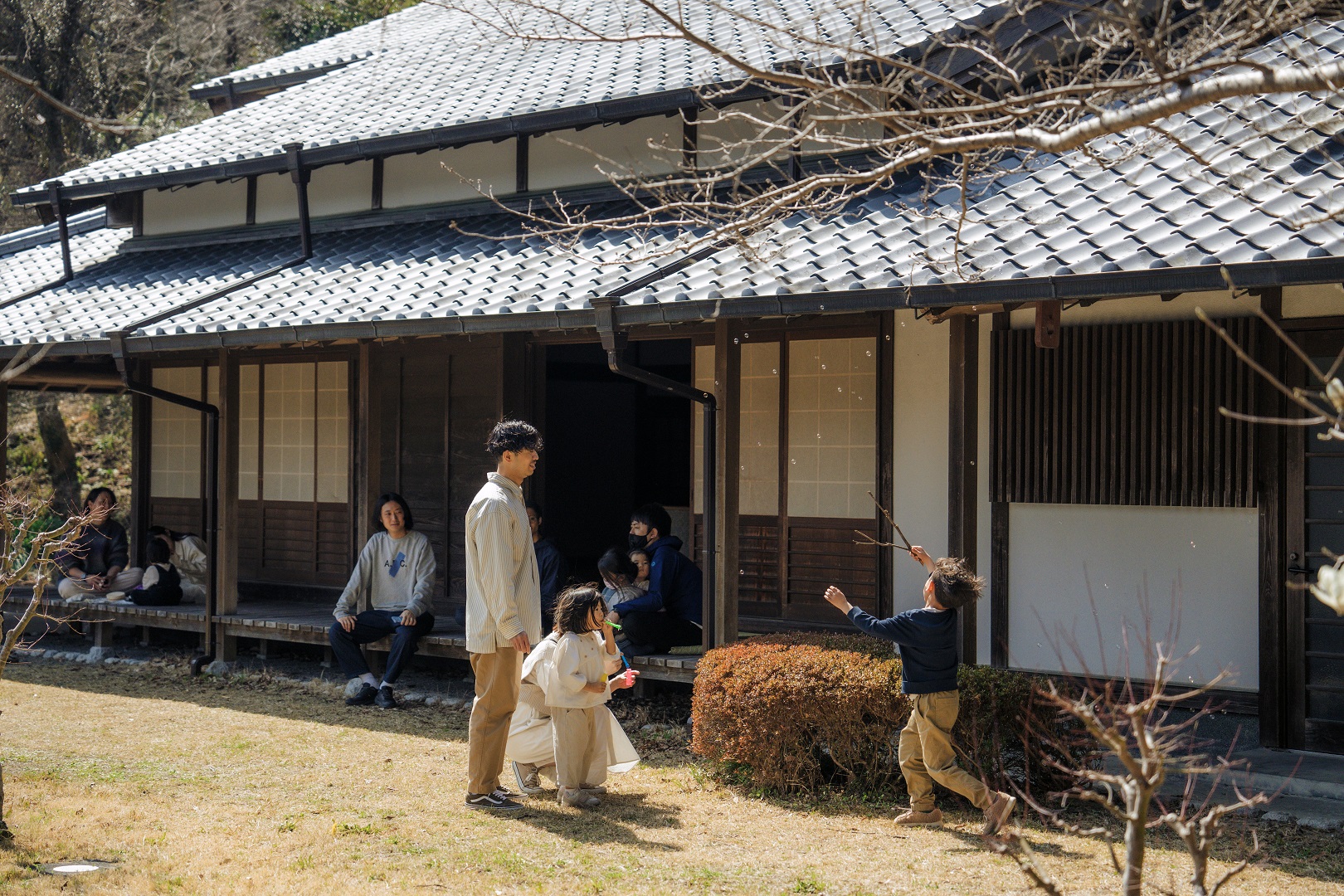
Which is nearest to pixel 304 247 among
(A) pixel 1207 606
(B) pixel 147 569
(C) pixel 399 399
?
(C) pixel 399 399

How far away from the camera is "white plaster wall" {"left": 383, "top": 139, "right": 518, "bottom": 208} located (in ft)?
36.2

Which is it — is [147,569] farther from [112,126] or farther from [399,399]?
[112,126]

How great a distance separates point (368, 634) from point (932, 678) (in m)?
4.85

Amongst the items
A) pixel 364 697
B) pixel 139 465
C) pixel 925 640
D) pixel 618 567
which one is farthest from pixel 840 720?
pixel 139 465

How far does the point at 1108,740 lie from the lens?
9.85ft

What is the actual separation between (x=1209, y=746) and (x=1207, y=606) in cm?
83

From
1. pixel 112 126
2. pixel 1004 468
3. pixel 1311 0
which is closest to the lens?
pixel 112 126

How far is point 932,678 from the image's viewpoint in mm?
5852

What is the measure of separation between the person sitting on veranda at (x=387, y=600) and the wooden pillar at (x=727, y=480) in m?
2.52

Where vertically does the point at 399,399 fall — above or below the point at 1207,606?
above

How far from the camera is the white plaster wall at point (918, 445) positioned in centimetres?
852

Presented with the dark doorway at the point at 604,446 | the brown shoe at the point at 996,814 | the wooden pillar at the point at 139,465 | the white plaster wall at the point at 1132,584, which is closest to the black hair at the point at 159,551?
the wooden pillar at the point at 139,465

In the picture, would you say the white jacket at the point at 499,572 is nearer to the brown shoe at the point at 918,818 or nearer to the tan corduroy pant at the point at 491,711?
the tan corduroy pant at the point at 491,711

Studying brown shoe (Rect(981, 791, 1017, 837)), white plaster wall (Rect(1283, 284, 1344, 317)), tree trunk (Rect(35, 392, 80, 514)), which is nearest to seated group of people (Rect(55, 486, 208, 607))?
brown shoe (Rect(981, 791, 1017, 837))
